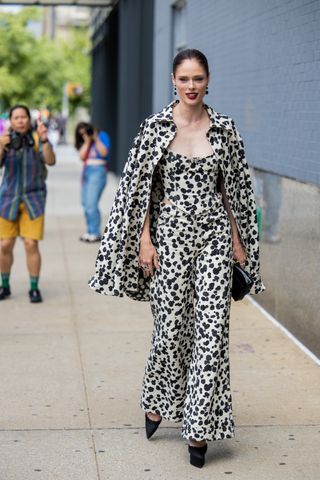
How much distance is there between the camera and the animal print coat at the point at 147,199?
5184mm

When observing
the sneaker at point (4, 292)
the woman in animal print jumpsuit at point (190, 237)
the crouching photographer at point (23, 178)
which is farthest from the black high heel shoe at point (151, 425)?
the sneaker at point (4, 292)

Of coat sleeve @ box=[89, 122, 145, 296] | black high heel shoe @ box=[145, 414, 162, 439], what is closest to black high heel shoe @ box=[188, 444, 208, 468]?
black high heel shoe @ box=[145, 414, 162, 439]

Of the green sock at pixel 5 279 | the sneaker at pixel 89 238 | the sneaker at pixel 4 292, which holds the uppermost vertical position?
the green sock at pixel 5 279

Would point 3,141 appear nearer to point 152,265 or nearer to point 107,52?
point 152,265

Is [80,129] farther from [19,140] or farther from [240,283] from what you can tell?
[240,283]

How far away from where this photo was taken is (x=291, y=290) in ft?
26.8

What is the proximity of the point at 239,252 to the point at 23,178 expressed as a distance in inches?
163

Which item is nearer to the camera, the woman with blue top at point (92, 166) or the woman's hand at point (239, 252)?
the woman's hand at point (239, 252)

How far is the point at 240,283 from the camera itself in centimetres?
527

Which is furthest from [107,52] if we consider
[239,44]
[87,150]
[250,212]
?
[250,212]

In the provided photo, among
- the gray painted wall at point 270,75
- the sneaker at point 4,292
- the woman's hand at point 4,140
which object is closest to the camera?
the gray painted wall at point 270,75

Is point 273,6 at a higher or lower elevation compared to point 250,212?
higher

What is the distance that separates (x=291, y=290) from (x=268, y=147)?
152 cm

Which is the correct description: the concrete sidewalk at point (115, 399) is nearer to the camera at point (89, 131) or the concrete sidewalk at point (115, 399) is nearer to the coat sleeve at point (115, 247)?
the coat sleeve at point (115, 247)
